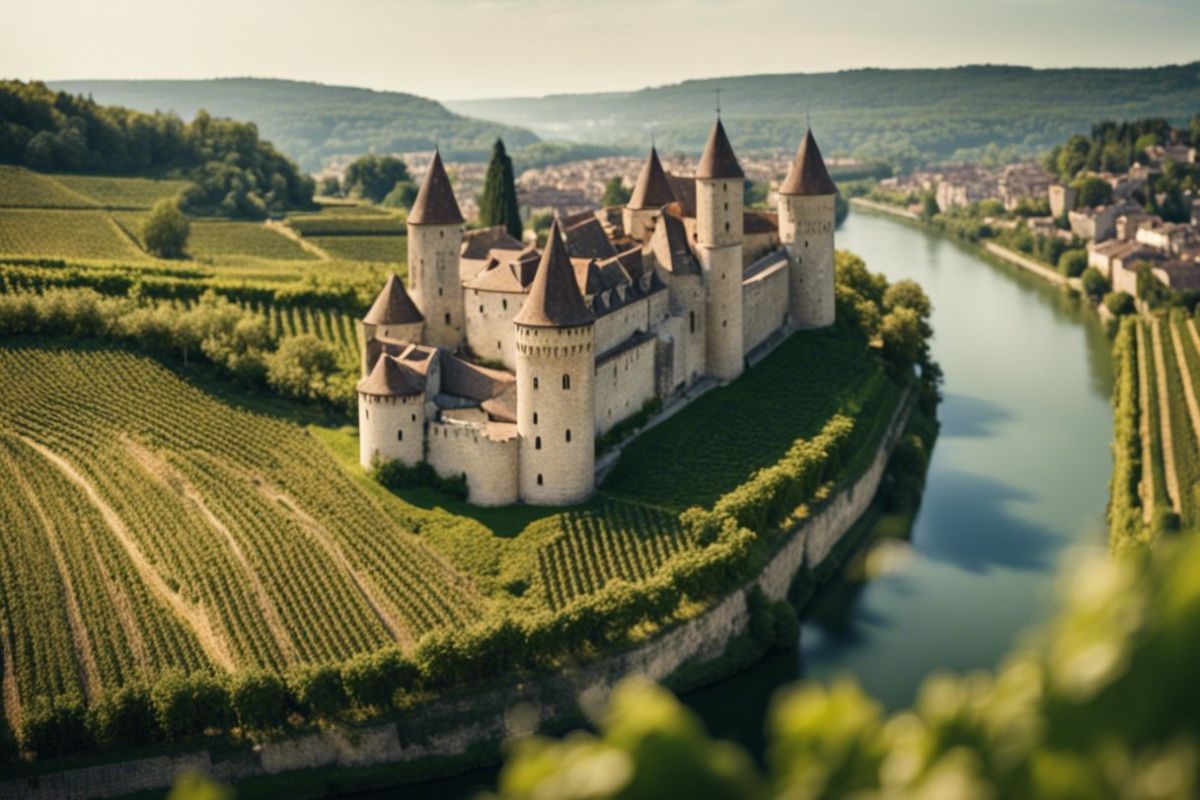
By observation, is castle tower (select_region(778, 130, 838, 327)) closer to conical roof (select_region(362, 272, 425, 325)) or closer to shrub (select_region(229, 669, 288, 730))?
conical roof (select_region(362, 272, 425, 325))

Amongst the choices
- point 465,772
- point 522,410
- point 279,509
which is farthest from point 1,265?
point 465,772

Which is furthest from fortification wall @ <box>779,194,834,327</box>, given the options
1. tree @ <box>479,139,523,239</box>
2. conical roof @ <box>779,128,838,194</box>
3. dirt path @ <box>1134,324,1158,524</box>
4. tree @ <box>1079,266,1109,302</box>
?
tree @ <box>1079,266,1109,302</box>

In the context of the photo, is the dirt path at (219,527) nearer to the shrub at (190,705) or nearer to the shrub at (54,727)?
the shrub at (190,705)

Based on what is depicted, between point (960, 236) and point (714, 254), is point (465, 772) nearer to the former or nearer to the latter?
point (714, 254)

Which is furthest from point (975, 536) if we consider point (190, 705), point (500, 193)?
point (500, 193)

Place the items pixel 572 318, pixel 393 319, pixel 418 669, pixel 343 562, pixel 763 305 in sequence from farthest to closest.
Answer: pixel 763 305, pixel 393 319, pixel 572 318, pixel 343 562, pixel 418 669

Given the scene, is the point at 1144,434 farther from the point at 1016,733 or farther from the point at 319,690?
the point at 1016,733

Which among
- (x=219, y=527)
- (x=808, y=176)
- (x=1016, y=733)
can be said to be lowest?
(x=219, y=527)
